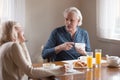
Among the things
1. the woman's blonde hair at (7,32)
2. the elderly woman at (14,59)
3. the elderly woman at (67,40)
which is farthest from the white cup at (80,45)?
the woman's blonde hair at (7,32)

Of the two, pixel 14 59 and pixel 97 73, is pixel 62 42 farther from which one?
pixel 14 59

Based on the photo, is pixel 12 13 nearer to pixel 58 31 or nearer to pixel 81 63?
pixel 58 31

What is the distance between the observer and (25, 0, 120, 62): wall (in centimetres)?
378

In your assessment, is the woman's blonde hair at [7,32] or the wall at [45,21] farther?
the wall at [45,21]

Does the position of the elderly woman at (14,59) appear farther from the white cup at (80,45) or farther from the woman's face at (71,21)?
the woman's face at (71,21)

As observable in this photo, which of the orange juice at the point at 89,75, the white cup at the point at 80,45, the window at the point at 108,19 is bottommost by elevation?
the orange juice at the point at 89,75

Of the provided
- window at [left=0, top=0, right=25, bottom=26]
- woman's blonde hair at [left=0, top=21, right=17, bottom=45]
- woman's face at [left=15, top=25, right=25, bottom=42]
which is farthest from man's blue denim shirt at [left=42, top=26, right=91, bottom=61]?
woman's blonde hair at [left=0, top=21, right=17, bottom=45]

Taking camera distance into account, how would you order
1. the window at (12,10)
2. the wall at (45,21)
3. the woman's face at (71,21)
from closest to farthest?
the woman's face at (71,21) < the window at (12,10) < the wall at (45,21)

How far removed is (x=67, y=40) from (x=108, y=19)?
0.84 meters

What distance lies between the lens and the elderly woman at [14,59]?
179 centimetres

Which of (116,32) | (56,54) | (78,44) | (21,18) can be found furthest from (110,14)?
(21,18)

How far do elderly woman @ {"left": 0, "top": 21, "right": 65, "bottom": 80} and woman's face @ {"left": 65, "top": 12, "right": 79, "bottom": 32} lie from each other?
1220 mm

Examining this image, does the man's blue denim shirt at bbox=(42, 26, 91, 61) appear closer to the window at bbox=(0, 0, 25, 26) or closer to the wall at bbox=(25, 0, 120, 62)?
the wall at bbox=(25, 0, 120, 62)

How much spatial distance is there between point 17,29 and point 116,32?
1.97 meters
